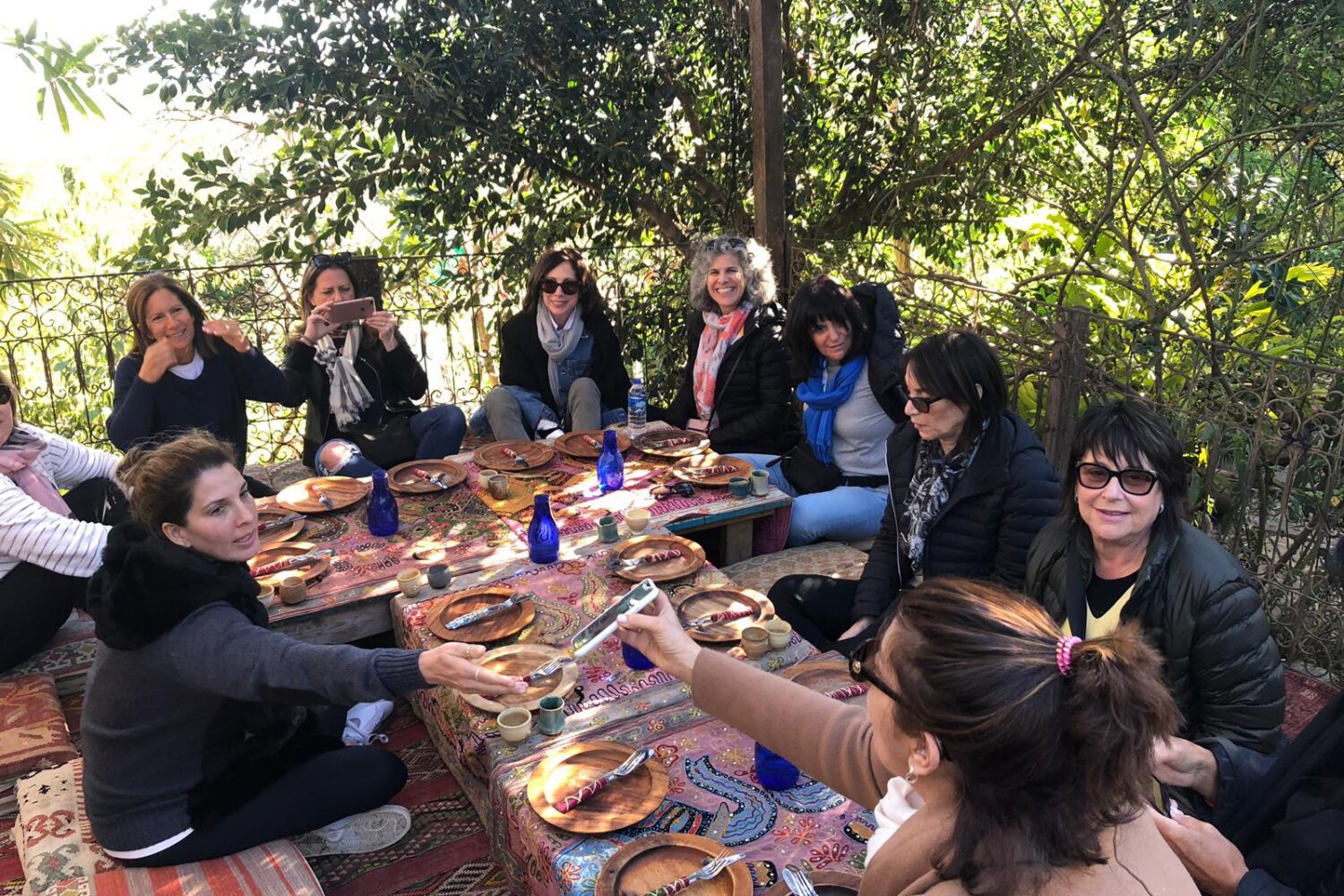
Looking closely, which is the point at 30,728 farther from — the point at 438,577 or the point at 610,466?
the point at 610,466

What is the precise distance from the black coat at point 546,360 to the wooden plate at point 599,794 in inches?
145

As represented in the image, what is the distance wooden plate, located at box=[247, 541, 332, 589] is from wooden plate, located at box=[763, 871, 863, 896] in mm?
2215

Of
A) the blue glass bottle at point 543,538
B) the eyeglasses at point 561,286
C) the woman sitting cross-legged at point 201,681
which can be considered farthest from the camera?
the eyeglasses at point 561,286

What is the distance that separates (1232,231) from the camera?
4422 millimetres

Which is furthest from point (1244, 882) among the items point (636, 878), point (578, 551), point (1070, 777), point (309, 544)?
point (309, 544)

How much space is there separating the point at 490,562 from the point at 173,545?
4.18 ft

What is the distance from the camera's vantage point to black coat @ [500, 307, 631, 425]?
585 cm

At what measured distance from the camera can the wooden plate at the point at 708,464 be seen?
428 cm

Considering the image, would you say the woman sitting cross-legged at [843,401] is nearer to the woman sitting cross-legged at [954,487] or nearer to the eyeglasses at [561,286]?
the woman sitting cross-legged at [954,487]

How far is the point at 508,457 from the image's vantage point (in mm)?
4641

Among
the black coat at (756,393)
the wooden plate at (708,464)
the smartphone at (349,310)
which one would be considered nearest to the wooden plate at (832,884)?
the wooden plate at (708,464)

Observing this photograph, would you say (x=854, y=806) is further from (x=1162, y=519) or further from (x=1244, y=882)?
(x=1162, y=519)

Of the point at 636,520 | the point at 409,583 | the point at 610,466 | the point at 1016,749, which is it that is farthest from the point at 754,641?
the point at 610,466

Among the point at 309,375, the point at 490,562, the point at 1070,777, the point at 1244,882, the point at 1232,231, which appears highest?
the point at 1232,231
